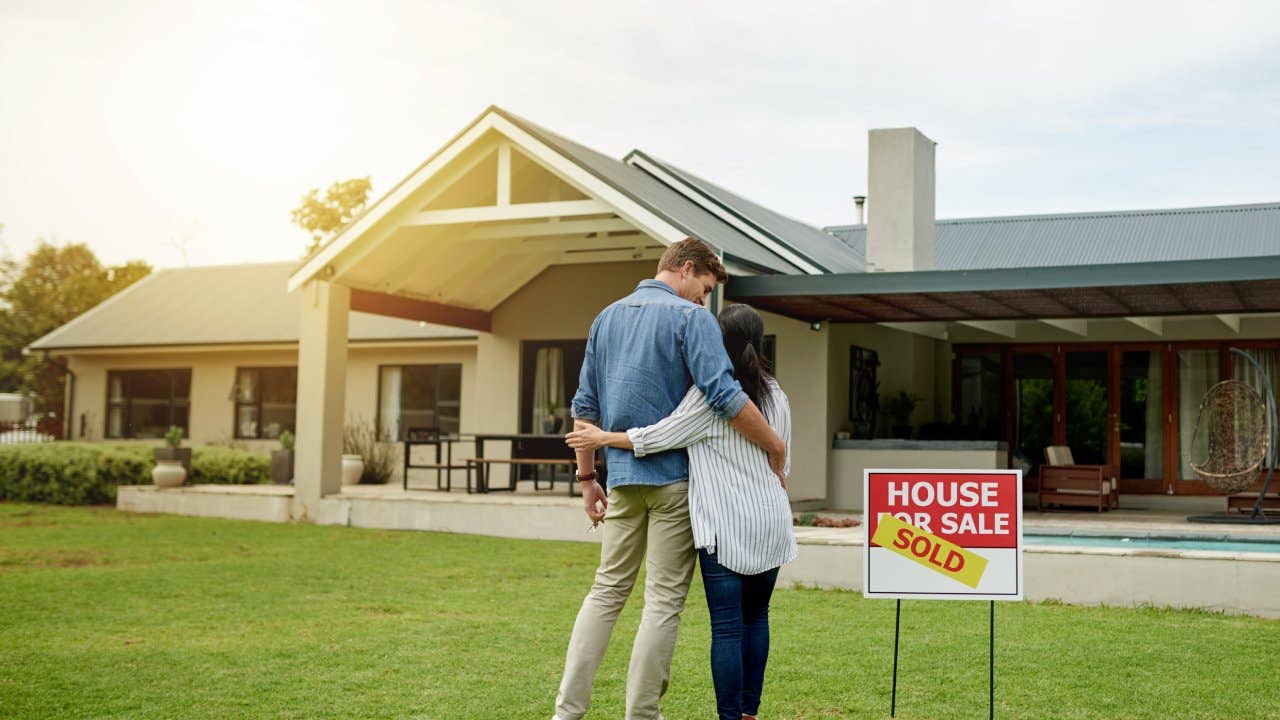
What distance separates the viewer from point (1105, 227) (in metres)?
19.1

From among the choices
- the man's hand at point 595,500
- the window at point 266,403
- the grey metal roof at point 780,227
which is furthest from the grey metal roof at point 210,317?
the man's hand at point 595,500

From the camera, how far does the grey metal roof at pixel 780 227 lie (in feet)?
48.2

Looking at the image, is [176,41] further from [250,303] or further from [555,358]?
[250,303]

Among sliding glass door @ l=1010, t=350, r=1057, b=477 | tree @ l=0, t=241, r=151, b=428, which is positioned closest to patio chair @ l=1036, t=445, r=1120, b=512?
sliding glass door @ l=1010, t=350, r=1057, b=477

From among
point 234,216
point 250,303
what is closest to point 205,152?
point 250,303

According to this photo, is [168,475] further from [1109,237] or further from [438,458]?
[1109,237]

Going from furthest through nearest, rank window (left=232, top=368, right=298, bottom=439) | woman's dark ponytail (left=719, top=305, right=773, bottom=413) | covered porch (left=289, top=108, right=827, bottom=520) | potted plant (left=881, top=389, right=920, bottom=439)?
window (left=232, top=368, right=298, bottom=439) → potted plant (left=881, top=389, right=920, bottom=439) → covered porch (left=289, top=108, right=827, bottom=520) → woman's dark ponytail (left=719, top=305, right=773, bottom=413)

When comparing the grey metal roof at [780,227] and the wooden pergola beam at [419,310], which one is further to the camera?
the grey metal roof at [780,227]

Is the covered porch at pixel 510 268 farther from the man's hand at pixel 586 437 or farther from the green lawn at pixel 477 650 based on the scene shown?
the man's hand at pixel 586 437

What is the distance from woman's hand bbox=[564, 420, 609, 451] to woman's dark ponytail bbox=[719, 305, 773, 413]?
20.8 inches

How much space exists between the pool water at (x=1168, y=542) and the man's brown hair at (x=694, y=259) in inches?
227

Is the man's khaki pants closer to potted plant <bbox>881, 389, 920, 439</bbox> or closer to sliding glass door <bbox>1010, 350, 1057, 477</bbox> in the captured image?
potted plant <bbox>881, 389, 920, 439</bbox>

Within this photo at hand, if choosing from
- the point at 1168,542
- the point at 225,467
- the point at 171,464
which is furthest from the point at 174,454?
the point at 1168,542

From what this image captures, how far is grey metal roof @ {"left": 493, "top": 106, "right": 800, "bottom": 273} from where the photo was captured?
38.2ft
